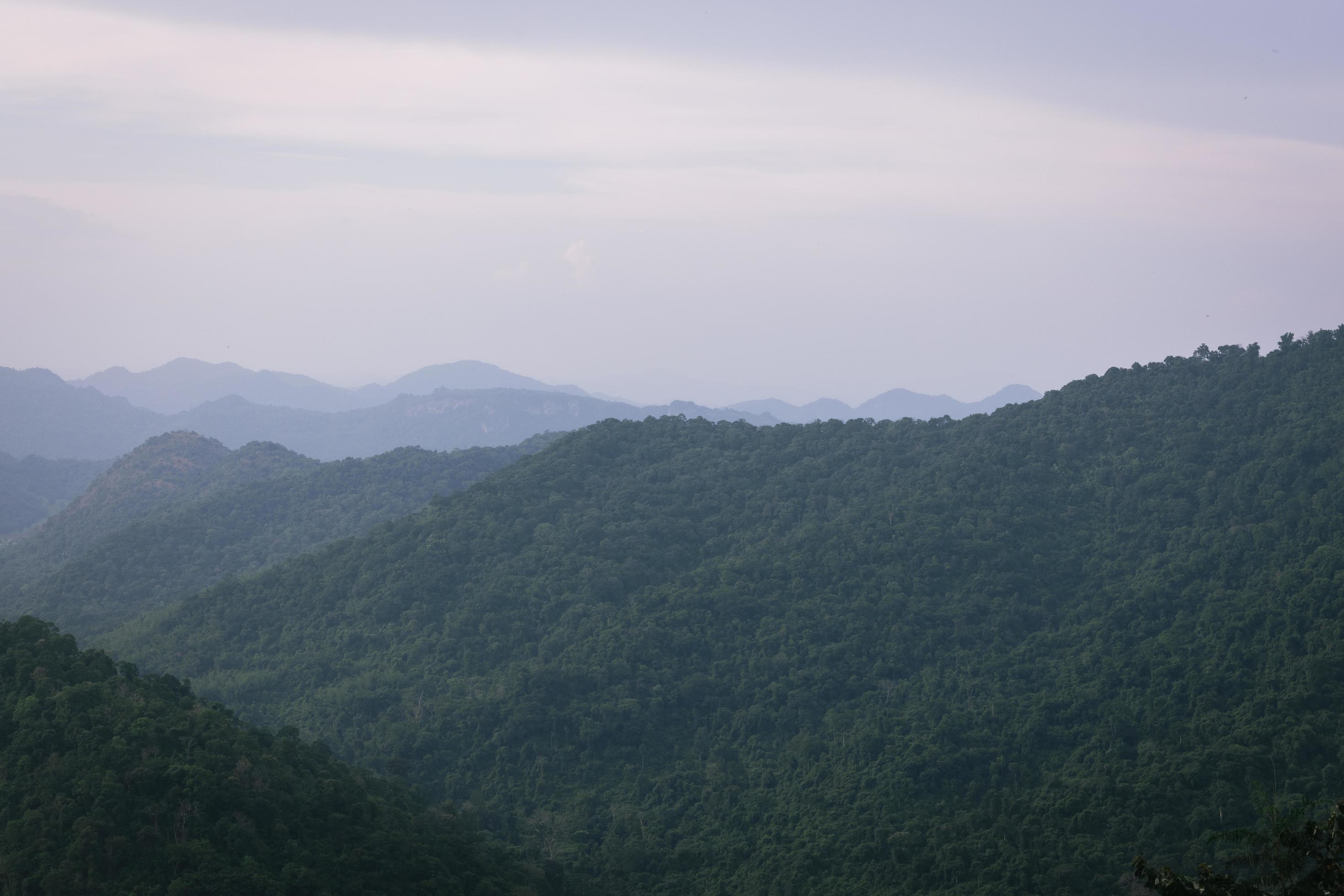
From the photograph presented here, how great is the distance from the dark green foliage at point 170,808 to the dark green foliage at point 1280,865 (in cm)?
1641

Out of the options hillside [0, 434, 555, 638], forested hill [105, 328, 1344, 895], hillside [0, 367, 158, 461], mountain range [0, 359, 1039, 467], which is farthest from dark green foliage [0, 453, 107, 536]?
forested hill [105, 328, 1344, 895]

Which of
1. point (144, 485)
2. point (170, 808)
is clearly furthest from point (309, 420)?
point (170, 808)

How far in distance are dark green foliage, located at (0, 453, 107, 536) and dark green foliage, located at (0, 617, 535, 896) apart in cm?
8252

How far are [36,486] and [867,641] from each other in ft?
331

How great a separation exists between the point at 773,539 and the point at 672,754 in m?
12.1

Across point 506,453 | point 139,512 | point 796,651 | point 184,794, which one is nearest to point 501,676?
point 796,651

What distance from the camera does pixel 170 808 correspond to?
2228cm

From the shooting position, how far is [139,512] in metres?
75.5

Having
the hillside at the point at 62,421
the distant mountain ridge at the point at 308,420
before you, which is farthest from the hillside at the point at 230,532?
the hillside at the point at 62,421

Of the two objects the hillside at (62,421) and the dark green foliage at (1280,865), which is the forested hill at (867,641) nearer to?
the dark green foliage at (1280,865)

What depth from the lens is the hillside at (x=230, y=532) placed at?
178ft

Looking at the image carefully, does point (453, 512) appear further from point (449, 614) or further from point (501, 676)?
point (501, 676)

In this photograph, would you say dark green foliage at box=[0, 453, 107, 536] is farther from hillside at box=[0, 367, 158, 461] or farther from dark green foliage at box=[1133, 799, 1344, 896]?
dark green foliage at box=[1133, 799, 1344, 896]

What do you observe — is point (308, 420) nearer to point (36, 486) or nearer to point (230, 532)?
point (36, 486)
